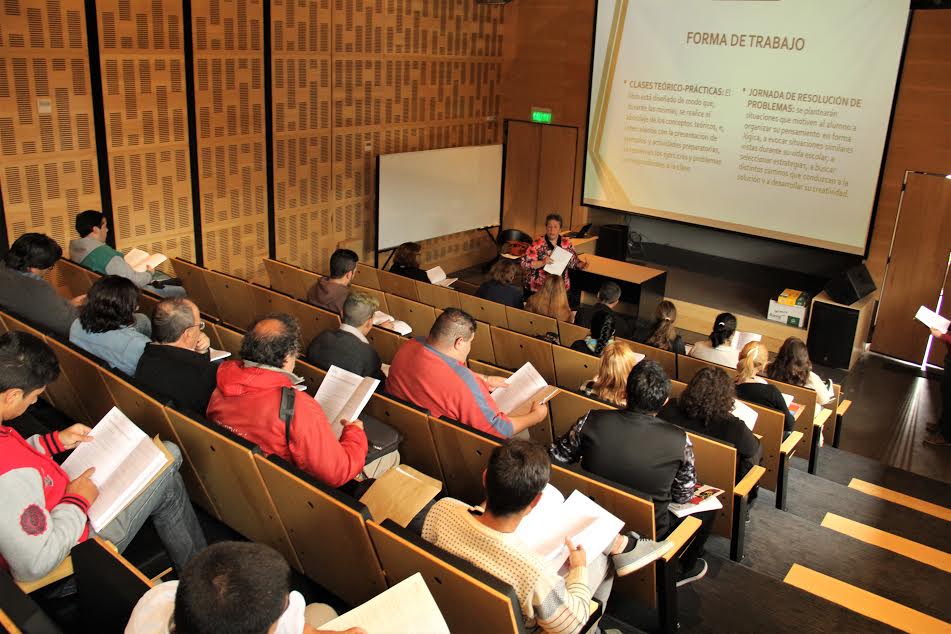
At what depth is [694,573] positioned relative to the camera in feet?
12.2

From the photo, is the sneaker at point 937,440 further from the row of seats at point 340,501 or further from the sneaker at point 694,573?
the row of seats at point 340,501

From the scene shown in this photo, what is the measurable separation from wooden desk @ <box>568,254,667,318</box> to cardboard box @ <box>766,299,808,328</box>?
1.24 metres

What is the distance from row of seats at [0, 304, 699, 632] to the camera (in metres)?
2.27

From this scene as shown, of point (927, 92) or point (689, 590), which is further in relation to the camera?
point (927, 92)

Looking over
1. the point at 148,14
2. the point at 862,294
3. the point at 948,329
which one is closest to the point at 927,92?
the point at 862,294

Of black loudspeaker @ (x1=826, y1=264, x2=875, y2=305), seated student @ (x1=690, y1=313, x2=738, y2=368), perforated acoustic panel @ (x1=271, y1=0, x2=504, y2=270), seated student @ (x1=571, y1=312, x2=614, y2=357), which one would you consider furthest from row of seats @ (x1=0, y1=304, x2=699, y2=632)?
black loudspeaker @ (x1=826, y1=264, x2=875, y2=305)

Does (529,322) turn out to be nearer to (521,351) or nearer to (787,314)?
(521,351)

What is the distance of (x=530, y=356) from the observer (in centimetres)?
535

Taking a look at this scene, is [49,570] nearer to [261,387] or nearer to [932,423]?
[261,387]

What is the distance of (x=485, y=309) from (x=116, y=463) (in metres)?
4.02

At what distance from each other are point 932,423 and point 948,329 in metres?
0.84

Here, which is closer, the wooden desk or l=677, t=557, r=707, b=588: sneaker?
l=677, t=557, r=707, b=588: sneaker

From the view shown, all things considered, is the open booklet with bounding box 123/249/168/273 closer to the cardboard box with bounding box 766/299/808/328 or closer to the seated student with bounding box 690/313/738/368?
the seated student with bounding box 690/313/738/368

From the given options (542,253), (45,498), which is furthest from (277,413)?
(542,253)
